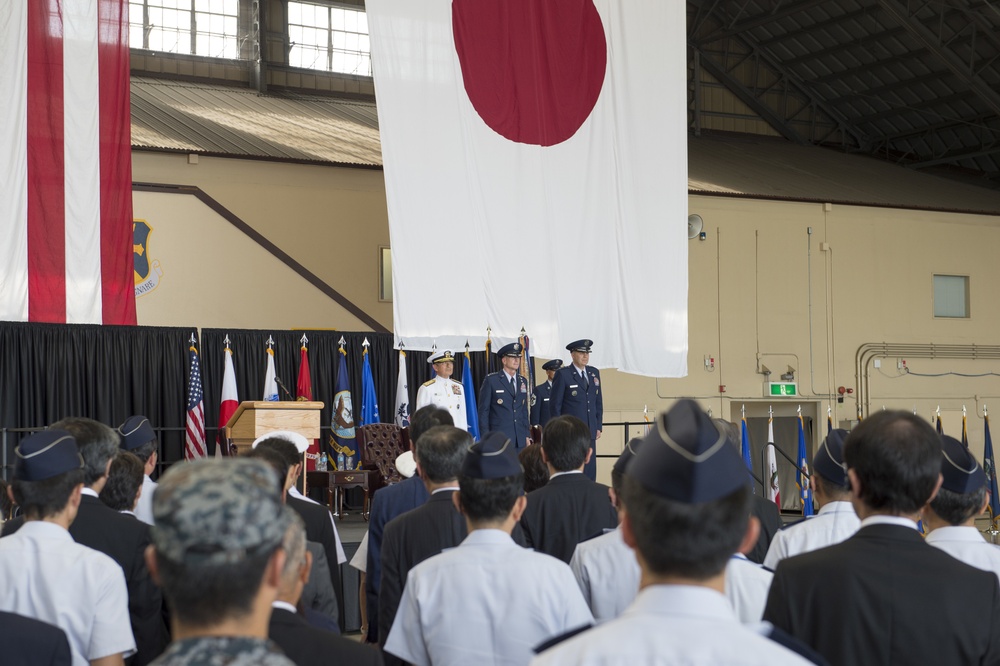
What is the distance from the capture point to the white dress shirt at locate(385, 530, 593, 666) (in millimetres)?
2295

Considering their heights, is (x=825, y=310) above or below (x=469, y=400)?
above

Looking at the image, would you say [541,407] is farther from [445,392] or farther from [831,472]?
[831,472]

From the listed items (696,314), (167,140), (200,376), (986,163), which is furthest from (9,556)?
(986,163)

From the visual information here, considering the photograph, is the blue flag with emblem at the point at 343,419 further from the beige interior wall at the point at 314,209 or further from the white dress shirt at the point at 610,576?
the white dress shirt at the point at 610,576

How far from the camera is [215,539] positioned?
48.5 inches

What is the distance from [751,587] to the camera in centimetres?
264

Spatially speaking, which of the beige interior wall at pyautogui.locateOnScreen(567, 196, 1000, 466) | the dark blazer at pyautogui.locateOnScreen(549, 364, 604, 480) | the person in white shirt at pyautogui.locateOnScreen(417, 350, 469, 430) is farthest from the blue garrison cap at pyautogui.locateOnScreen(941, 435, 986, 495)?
the beige interior wall at pyautogui.locateOnScreen(567, 196, 1000, 466)

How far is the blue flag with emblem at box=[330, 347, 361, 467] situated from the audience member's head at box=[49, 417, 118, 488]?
7376 millimetres

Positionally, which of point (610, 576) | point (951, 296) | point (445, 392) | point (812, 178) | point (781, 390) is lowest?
point (781, 390)

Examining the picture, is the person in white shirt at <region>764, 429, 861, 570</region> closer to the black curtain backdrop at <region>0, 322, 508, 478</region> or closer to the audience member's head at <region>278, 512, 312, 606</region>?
the audience member's head at <region>278, 512, 312, 606</region>

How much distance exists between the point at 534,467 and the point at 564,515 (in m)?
0.68

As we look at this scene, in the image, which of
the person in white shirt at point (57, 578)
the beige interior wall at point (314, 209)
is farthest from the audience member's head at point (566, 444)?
the beige interior wall at point (314, 209)

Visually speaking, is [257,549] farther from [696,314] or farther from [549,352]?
[696,314]

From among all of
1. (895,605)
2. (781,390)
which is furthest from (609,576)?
(781,390)
